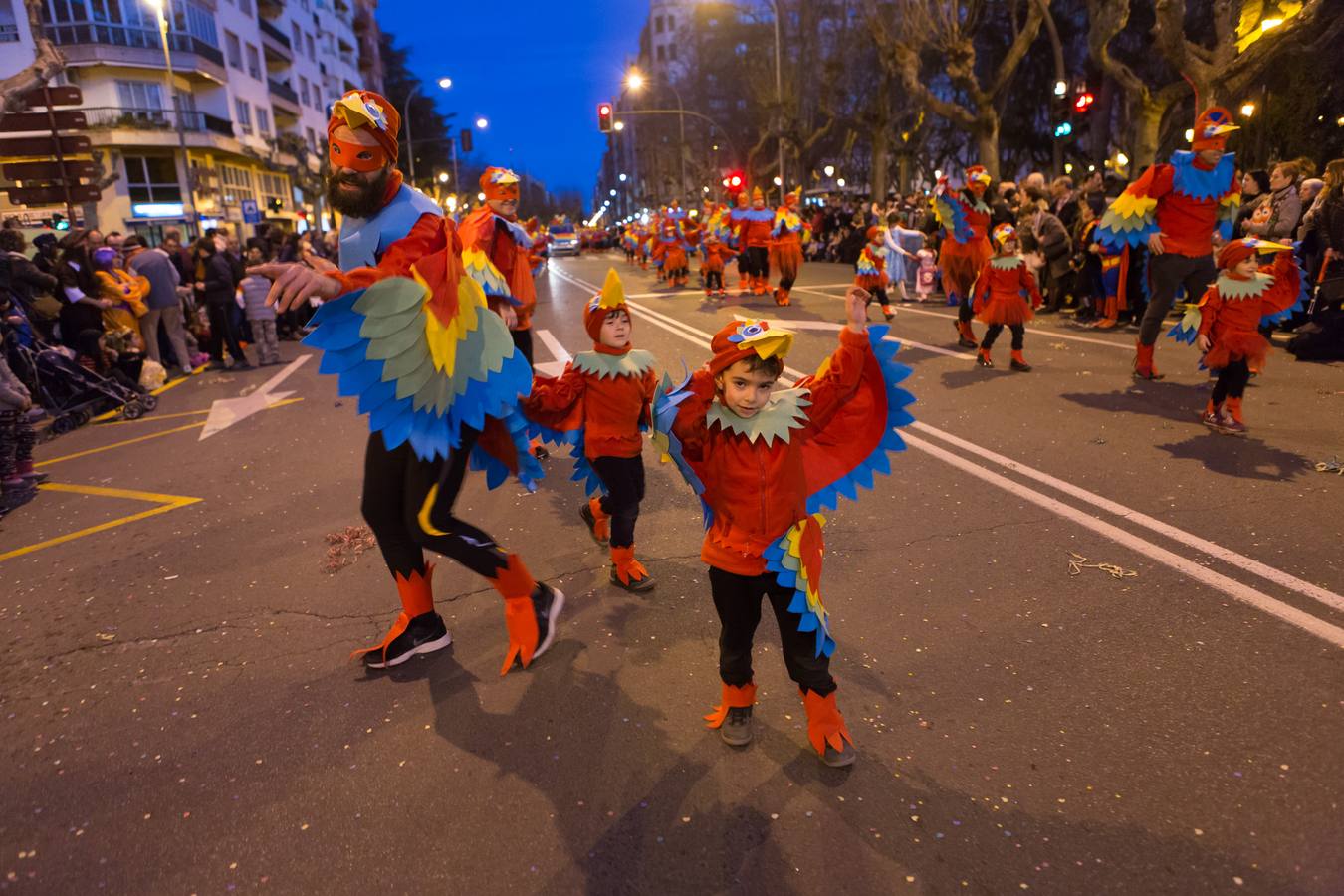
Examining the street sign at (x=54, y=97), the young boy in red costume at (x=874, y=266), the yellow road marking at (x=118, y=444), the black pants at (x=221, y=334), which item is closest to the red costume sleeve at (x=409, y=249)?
the yellow road marking at (x=118, y=444)

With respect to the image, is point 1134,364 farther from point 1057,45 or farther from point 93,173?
point 1057,45

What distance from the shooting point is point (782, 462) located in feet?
9.18

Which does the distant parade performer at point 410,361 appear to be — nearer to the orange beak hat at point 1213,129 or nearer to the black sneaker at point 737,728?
the black sneaker at point 737,728

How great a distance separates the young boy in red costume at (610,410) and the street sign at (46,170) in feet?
40.3

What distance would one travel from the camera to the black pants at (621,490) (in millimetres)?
4250

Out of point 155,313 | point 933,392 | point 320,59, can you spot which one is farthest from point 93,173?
point 320,59

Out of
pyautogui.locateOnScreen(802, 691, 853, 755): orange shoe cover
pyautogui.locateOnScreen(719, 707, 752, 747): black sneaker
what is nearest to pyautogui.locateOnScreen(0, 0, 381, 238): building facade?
pyautogui.locateOnScreen(719, 707, 752, 747): black sneaker

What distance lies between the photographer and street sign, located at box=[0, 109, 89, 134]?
11.8 meters

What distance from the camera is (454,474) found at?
134 inches

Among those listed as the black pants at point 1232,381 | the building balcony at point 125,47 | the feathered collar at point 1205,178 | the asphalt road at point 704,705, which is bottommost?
the asphalt road at point 704,705

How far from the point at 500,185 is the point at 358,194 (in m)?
2.77

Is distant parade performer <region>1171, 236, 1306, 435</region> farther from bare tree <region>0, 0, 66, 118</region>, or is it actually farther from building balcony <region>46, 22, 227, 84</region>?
building balcony <region>46, 22, 227, 84</region>

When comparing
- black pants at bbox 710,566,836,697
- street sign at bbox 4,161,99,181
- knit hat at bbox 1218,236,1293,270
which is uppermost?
street sign at bbox 4,161,99,181

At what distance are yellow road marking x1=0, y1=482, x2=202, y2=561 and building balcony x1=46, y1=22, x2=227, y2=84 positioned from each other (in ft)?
122
